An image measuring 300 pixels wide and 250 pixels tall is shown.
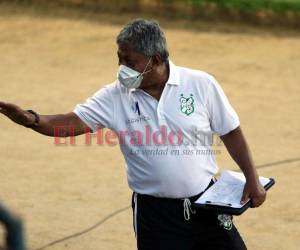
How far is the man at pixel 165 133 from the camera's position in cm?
409

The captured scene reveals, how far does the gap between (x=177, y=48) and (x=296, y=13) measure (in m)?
1.75

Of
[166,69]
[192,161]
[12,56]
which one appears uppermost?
[166,69]

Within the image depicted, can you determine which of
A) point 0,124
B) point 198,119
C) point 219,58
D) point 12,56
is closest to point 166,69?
point 198,119

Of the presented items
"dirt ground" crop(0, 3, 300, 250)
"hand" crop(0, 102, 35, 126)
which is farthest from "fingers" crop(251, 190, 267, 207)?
"dirt ground" crop(0, 3, 300, 250)

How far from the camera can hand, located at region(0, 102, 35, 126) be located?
413 cm

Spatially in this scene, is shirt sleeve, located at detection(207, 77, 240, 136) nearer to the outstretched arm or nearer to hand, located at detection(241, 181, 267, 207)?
the outstretched arm

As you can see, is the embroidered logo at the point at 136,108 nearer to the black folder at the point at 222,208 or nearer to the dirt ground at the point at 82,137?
the black folder at the point at 222,208

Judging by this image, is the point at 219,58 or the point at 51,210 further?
the point at 219,58

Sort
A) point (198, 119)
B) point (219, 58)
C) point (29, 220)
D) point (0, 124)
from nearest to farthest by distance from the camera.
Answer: point (198, 119) < point (29, 220) < point (0, 124) < point (219, 58)

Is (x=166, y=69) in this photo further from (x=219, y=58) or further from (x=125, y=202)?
(x=219, y=58)

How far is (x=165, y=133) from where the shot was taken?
13.4ft

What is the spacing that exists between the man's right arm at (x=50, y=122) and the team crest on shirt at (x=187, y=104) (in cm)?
50

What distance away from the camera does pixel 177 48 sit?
11.0m

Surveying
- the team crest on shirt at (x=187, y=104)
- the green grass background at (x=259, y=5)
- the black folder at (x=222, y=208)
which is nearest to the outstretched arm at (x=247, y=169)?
the black folder at (x=222, y=208)
